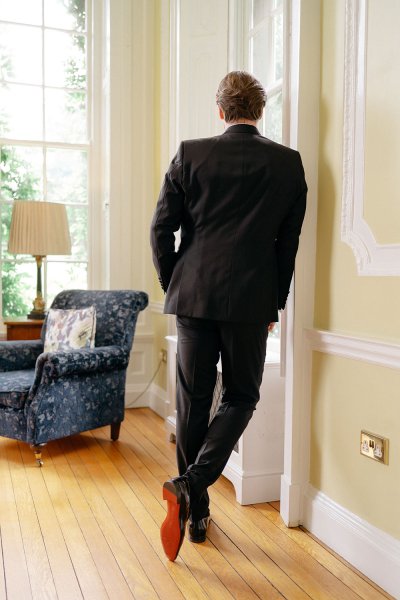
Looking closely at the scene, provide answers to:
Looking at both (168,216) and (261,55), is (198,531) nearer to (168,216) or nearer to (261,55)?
(168,216)

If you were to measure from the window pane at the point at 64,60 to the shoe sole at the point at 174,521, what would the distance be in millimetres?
3557

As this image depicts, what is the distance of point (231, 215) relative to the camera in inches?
82.0

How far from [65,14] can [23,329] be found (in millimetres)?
2433

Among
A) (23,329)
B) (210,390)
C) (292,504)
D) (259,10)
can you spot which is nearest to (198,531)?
(292,504)

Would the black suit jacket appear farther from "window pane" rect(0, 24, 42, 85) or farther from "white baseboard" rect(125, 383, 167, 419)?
"window pane" rect(0, 24, 42, 85)

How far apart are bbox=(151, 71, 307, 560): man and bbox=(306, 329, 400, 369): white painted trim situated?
22 cm

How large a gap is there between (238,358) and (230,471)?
839mm

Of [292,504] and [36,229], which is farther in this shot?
[36,229]

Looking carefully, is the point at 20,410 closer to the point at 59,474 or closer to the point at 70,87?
the point at 59,474

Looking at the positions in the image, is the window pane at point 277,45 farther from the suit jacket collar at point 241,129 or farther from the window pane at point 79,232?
the window pane at point 79,232

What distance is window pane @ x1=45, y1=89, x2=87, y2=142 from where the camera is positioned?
4.56m

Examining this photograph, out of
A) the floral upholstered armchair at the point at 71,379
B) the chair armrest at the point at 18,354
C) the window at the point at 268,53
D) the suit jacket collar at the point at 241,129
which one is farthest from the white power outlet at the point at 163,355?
the suit jacket collar at the point at 241,129

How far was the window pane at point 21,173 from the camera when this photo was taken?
14.6 feet

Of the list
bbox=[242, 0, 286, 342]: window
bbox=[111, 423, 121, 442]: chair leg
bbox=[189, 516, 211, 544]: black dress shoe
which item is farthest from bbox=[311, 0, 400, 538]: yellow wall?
bbox=[111, 423, 121, 442]: chair leg
